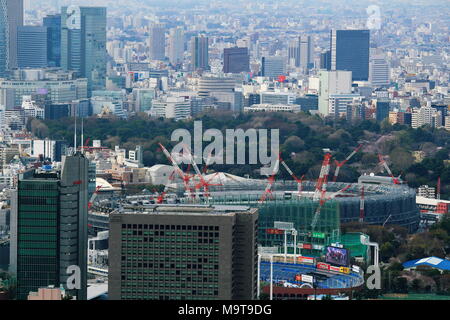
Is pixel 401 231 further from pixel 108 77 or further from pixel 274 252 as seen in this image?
pixel 108 77

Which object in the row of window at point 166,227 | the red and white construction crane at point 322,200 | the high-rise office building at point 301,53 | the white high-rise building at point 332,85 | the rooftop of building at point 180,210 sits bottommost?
the red and white construction crane at point 322,200

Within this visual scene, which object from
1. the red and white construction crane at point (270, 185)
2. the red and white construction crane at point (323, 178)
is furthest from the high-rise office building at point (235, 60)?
the red and white construction crane at point (270, 185)

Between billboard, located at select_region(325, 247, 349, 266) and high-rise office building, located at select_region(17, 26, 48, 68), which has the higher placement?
high-rise office building, located at select_region(17, 26, 48, 68)

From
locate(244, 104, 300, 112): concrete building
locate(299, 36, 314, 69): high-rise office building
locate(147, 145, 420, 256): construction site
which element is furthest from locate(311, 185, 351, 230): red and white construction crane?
locate(299, 36, 314, 69): high-rise office building

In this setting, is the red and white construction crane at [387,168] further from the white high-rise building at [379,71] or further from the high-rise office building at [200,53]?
the high-rise office building at [200,53]

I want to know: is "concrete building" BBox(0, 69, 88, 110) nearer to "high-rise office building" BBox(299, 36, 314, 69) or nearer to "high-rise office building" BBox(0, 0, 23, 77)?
"high-rise office building" BBox(0, 0, 23, 77)

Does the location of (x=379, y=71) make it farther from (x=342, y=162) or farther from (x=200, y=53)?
(x=342, y=162)
